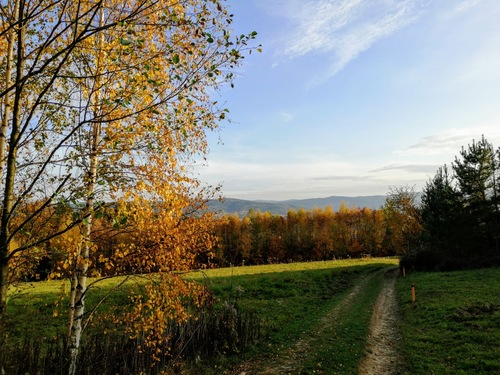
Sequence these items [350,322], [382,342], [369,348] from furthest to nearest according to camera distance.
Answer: [350,322]
[382,342]
[369,348]

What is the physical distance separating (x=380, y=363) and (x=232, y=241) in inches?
3024

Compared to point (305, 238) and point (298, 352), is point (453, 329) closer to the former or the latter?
point (298, 352)

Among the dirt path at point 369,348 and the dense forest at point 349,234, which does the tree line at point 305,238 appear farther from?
the dirt path at point 369,348

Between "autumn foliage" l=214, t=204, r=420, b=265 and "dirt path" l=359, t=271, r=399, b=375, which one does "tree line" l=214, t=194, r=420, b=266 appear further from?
"dirt path" l=359, t=271, r=399, b=375

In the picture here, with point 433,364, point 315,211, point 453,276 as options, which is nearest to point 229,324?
point 433,364

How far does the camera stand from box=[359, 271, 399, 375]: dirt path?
471 inches

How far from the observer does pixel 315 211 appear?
102938mm

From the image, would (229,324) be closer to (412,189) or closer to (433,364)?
(433,364)

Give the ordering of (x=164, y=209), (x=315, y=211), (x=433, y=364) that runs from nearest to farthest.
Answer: (x=164, y=209)
(x=433, y=364)
(x=315, y=211)

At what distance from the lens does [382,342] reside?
1470 cm

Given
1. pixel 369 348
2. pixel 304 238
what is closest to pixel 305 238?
pixel 304 238

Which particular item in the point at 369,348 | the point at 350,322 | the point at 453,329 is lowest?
the point at 350,322

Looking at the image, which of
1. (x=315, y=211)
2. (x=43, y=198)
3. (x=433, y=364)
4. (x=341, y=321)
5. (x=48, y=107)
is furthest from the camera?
(x=315, y=211)

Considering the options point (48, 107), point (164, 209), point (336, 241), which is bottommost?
point (336, 241)
